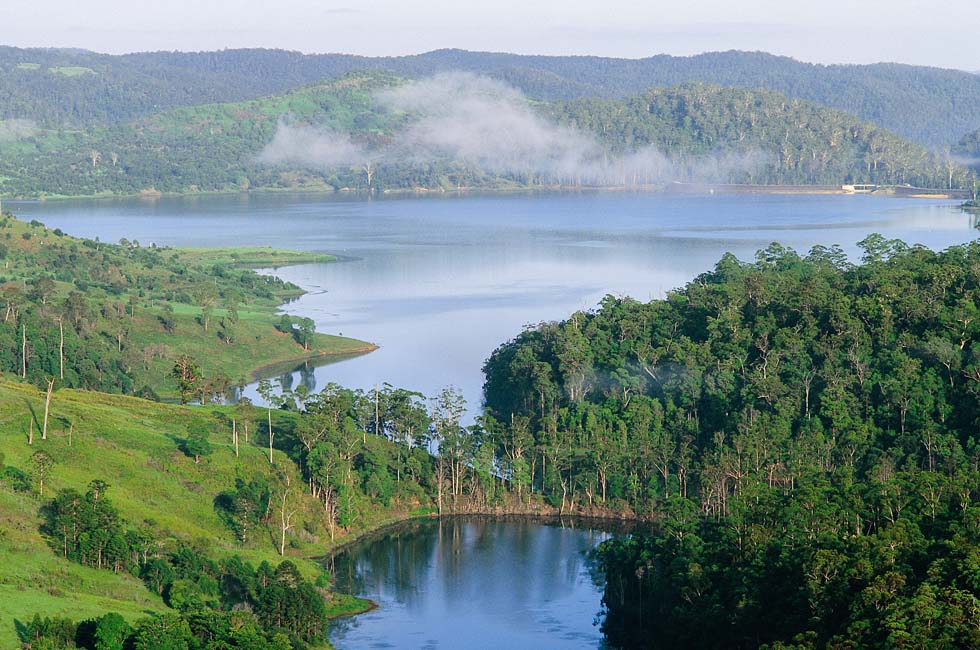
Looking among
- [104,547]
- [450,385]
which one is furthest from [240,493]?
[450,385]

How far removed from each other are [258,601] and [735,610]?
56.4 feet

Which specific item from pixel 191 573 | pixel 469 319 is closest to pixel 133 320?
pixel 469 319

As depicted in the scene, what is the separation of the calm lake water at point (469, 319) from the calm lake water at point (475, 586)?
87 millimetres

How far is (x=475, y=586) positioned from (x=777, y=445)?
697 inches

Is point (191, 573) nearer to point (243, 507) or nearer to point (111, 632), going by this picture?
point (243, 507)

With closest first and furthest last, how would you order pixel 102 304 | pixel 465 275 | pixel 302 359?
pixel 102 304
pixel 302 359
pixel 465 275

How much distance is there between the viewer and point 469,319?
117250 mm

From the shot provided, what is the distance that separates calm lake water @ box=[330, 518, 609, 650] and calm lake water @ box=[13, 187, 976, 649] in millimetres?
87

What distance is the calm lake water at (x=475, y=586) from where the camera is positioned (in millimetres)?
52312

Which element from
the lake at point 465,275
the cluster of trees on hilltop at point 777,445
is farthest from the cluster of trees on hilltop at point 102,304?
the cluster of trees on hilltop at point 777,445

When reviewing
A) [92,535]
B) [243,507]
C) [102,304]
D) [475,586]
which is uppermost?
[102,304]

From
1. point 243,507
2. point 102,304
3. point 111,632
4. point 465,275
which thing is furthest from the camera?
point 465,275

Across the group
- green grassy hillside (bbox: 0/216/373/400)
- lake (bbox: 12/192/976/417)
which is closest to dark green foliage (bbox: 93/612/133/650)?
green grassy hillside (bbox: 0/216/373/400)

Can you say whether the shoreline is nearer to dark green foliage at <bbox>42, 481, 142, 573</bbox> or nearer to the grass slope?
the grass slope
